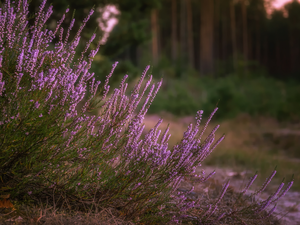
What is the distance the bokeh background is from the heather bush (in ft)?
1.63

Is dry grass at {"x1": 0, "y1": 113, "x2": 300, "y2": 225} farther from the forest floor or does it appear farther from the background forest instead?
the background forest

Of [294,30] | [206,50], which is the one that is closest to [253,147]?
[206,50]

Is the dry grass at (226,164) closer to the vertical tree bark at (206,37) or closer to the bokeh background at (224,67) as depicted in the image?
the bokeh background at (224,67)

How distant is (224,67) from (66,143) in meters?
32.1

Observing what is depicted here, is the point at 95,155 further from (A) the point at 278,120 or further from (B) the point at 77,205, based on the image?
(A) the point at 278,120

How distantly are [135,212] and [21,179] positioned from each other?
932 millimetres

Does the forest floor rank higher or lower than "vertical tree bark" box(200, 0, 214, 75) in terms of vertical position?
lower

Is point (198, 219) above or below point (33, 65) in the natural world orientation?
below

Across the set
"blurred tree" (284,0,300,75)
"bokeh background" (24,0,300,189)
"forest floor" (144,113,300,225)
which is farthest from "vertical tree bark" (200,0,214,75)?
"forest floor" (144,113,300,225)

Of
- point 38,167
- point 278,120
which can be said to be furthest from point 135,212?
point 278,120

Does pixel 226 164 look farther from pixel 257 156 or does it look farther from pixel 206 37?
pixel 206 37

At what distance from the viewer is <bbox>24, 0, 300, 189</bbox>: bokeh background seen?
335 inches

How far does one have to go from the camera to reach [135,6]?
9.25 metres

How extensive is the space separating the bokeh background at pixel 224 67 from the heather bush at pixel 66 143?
0.50 meters
